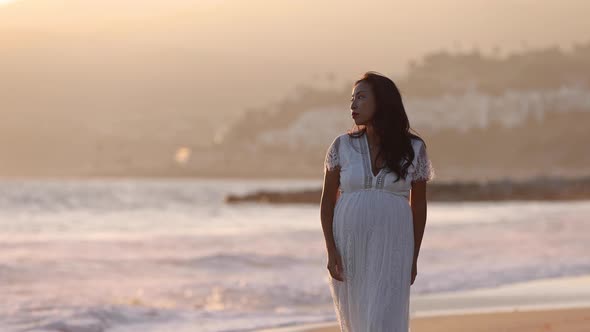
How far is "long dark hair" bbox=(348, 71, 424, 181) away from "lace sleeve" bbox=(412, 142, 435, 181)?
0.07 metres

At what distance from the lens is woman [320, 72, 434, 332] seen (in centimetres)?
515

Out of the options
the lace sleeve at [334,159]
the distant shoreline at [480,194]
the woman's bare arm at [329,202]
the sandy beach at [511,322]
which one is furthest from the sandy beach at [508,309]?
the distant shoreline at [480,194]

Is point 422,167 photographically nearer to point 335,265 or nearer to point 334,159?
point 334,159

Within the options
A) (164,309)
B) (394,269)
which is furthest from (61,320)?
(394,269)

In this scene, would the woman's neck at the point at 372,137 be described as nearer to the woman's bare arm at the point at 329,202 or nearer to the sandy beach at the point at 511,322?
the woman's bare arm at the point at 329,202

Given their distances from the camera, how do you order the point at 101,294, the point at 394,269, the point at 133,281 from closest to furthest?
the point at 394,269 < the point at 101,294 < the point at 133,281

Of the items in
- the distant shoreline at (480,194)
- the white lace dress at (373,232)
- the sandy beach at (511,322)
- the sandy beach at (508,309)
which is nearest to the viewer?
the white lace dress at (373,232)

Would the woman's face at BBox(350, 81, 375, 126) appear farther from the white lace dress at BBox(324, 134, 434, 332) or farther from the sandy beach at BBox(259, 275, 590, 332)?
the sandy beach at BBox(259, 275, 590, 332)

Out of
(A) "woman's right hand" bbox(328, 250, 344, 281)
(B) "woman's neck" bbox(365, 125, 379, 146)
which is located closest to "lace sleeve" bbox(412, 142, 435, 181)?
(B) "woman's neck" bbox(365, 125, 379, 146)

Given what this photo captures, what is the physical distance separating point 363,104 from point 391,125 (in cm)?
19

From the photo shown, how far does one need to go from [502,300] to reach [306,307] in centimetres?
238

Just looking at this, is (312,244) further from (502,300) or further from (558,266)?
(502,300)

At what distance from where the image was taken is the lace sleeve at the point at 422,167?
5211 mm

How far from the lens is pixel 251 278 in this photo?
16.2 metres
